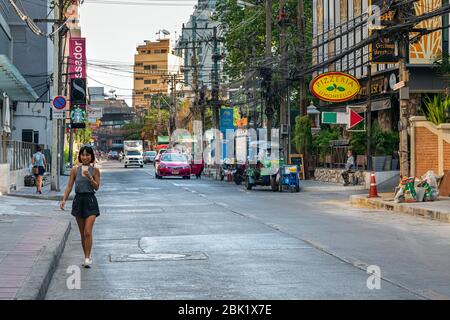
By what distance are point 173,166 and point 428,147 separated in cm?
2308

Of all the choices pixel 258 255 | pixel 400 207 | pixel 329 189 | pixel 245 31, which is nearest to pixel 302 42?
pixel 329 189

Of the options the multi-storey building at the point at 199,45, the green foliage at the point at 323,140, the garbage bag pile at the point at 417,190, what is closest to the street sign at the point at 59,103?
the garbage bag pile at the point at 417,190

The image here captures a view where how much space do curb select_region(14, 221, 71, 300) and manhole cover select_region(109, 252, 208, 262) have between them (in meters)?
0.96

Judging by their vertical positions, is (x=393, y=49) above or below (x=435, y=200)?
above

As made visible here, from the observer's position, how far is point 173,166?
170ft

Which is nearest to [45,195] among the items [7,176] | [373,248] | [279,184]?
[7,176]

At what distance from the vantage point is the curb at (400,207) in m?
21.4

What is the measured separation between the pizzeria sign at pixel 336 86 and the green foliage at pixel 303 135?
8.49m

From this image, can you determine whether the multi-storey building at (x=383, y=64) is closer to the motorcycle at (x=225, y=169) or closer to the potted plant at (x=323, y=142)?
the potted plant at (x=323, y=142)

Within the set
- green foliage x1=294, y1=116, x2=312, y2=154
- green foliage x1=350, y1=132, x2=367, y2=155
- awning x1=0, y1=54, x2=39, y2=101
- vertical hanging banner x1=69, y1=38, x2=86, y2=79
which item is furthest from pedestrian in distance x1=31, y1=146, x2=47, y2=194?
vertical hanging banner x1=69, y1=38, x2=86, y2=79

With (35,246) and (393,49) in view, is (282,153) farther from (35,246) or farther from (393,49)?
(35,246)

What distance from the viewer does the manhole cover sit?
13094mm

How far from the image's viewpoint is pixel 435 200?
26359mm

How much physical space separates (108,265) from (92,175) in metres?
1.38
